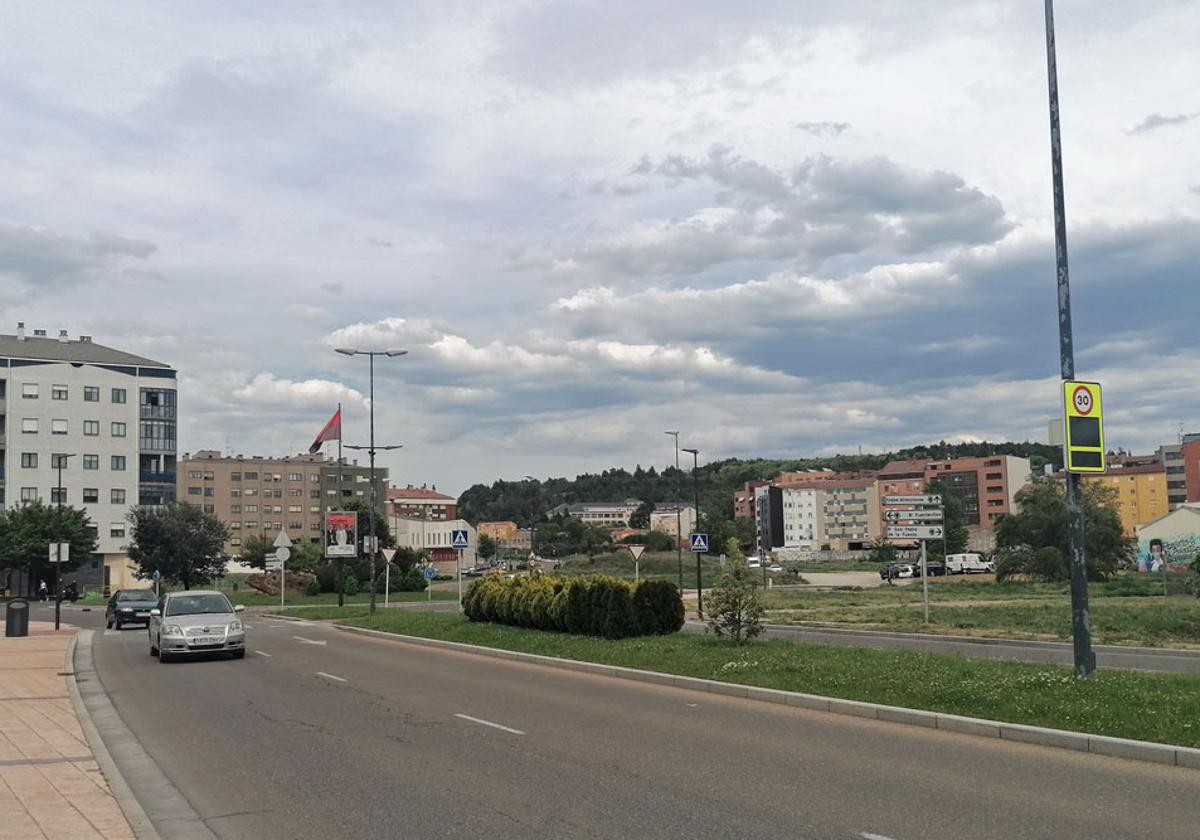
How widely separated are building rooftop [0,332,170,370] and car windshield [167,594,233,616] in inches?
3393

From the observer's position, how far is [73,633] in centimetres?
3606

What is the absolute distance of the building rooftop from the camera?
102 m

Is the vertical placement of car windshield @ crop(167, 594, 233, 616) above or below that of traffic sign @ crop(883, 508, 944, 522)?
below

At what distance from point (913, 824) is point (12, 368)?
345 feet

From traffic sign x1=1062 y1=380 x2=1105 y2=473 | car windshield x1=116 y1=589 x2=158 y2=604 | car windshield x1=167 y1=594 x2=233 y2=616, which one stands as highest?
traffic sign x1=1062 y1=380 x2=1105 y2=473

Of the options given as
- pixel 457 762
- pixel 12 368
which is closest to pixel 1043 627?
pixel 457 762

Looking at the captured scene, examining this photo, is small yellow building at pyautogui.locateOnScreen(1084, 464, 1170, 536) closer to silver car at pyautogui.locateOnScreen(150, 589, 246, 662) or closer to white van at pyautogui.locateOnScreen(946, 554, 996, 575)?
white van at pyautogui.locateOnScreen(946, 554, 996, 575)

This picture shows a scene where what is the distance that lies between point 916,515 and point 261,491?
144m

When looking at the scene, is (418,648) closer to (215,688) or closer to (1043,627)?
(215,688)

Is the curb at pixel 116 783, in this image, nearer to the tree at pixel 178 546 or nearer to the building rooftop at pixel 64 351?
the tree at pixel 178 546

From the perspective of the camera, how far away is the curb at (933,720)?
1030 cm

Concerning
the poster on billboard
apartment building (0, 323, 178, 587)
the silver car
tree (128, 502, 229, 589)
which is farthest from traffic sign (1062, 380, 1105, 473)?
apartment building (0, 323, 178, 587)

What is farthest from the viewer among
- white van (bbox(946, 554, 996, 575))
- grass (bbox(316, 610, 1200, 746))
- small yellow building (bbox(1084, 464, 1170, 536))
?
small yellow building (bbox(1084, 464, 1170, 536))

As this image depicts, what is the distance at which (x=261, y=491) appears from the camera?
161875mm
